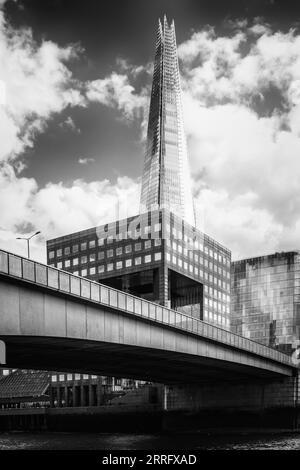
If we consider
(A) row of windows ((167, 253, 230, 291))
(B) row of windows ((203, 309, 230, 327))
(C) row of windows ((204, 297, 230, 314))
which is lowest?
(B) row of windows ((203, 309, 230, 327))

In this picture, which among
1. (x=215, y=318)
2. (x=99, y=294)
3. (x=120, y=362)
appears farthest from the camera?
(x=215, y=318)

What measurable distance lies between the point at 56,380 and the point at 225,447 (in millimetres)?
96032

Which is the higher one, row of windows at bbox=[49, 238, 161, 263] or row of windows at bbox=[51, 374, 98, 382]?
row of windows at bbox=[49, 238, 161, 263]

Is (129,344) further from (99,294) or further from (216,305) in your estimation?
(216,305)

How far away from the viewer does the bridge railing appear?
3406 cm

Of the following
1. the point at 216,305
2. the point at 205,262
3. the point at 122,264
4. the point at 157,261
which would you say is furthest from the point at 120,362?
the point at 216,305

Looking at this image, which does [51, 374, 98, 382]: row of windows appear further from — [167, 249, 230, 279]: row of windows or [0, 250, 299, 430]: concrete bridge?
[0, 250, 299, 430]: concrete bridge

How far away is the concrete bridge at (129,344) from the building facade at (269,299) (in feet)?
208

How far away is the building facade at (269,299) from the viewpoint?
497ft

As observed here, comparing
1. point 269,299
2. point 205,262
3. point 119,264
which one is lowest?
point 269,299

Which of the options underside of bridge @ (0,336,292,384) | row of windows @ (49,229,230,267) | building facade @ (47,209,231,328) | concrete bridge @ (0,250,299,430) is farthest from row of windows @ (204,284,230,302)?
Result: underside of bridge @ (0,336,292,384)

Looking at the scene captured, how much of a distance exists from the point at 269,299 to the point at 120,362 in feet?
329

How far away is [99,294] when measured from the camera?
42.1m

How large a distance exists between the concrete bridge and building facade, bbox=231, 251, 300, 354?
2500 inches
